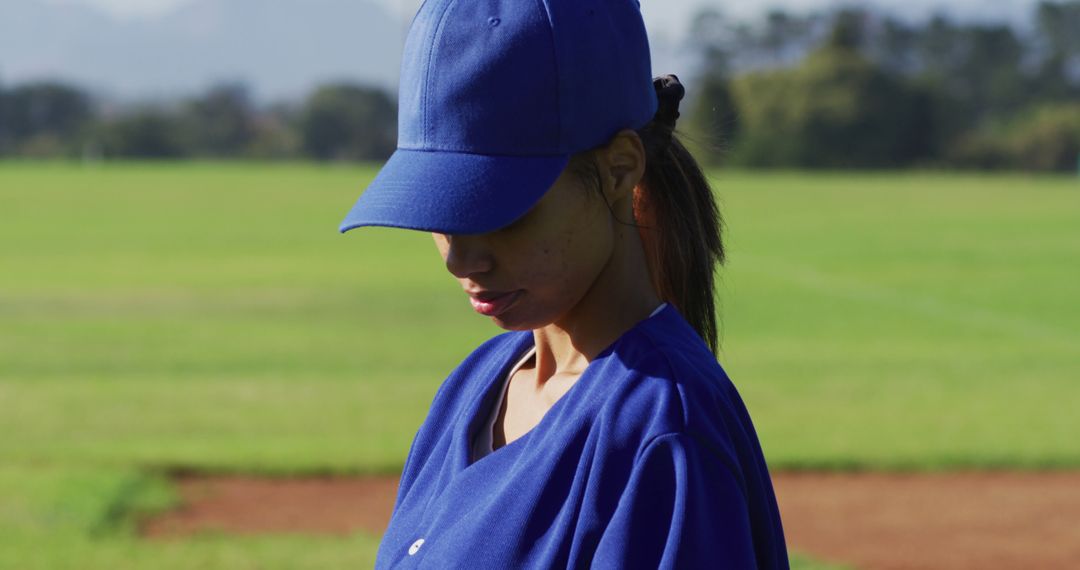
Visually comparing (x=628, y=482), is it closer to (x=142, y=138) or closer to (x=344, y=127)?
(x=142, y=138)

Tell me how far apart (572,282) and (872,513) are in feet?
19.4

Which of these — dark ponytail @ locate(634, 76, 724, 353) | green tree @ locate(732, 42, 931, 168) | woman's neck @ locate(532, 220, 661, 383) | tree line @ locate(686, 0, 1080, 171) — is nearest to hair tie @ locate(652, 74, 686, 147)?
dark ponytail @ locate(634, 76, 724, 353)

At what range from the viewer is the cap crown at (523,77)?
1.46m

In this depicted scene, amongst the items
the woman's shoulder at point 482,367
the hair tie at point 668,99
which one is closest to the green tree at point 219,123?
the woman's shoulder at point 482,367

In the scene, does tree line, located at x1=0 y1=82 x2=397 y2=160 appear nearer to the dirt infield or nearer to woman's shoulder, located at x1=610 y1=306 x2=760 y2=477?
the dirt infield

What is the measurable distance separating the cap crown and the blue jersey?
0.22m

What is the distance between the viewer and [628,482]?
1.42m

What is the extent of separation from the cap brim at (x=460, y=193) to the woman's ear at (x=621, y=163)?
6 cm

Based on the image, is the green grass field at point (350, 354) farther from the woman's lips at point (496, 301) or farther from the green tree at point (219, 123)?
the green tree at point (219, 123)

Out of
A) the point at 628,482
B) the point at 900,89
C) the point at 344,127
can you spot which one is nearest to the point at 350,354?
the point at 628,482

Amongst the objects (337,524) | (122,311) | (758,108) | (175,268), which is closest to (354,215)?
(337,524)

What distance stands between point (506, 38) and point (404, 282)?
1780 centimetres

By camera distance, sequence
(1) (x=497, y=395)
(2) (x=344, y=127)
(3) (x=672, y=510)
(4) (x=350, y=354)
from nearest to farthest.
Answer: (3) (x=672, y=510) < (1) (x=497, y=395) < (4) (x=350, y=354) < (2) (x=344, y=127)

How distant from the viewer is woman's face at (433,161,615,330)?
1.51 metres
